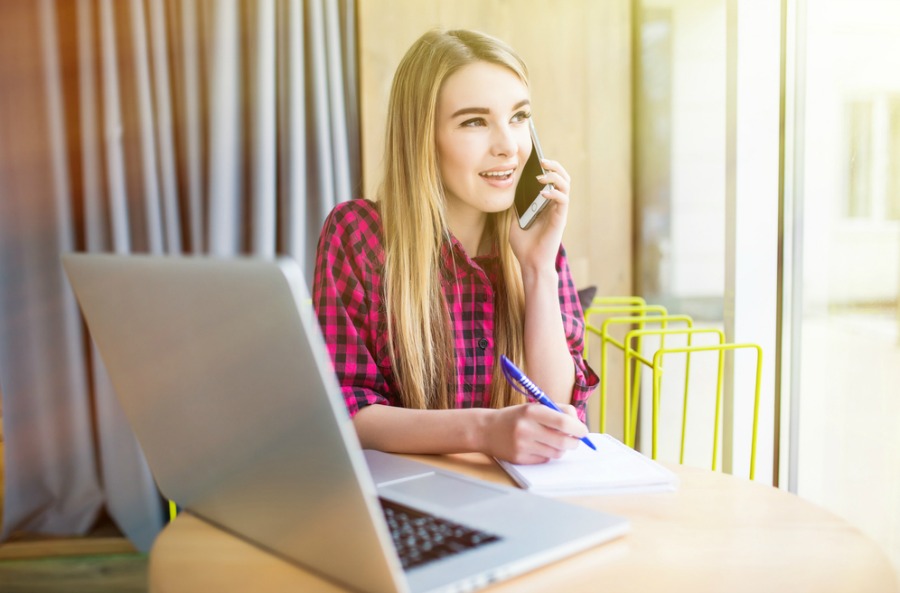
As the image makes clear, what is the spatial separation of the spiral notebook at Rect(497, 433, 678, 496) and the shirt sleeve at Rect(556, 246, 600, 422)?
A: 34cm

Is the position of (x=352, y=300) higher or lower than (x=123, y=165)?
lower

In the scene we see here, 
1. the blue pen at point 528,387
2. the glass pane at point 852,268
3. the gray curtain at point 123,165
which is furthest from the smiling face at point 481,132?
the gray curtain at point 123,165

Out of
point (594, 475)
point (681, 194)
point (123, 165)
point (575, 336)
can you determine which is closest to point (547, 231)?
point (575, 336)

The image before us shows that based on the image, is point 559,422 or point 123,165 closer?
point 559,422

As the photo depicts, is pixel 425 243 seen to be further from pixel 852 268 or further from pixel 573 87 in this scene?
pixel 573 87

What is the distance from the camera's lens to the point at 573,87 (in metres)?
2.43

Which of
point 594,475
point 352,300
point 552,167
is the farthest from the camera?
point 552,167

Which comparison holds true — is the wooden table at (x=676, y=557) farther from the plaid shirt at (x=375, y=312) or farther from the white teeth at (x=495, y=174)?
the white teeth at (x=495, y=174)

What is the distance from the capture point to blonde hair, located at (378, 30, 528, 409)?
3.99ft

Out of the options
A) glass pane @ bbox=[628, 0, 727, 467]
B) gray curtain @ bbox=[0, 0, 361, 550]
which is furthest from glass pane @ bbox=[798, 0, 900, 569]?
gray curtain @ bbox=[0, 0, 361, 550]

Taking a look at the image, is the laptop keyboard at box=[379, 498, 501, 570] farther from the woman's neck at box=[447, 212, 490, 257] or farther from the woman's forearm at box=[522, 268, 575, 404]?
the woman's neck at box=[447, 212, 490, 257]

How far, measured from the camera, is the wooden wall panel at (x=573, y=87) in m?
2.29

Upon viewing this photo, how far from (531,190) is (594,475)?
25.4 inches

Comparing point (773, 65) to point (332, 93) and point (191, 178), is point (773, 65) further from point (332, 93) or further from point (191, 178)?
point (191, 178)
